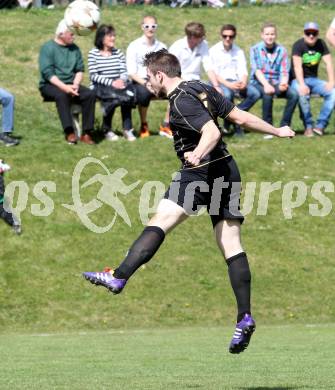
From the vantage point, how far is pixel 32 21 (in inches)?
864

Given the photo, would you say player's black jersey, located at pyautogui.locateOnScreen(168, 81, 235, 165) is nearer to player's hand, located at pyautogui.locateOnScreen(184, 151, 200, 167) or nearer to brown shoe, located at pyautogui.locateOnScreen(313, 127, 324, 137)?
player's hand, located at pyautogui.locateOnScreen(184, 151, 200, 167)

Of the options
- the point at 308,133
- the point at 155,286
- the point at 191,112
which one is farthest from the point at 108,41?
the point at 191,112

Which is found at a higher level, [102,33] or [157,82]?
[157,82]

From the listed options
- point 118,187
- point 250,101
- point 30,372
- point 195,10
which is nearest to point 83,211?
point 118,187

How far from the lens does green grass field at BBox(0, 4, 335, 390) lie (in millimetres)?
8727

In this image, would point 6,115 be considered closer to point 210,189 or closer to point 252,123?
point 252,123

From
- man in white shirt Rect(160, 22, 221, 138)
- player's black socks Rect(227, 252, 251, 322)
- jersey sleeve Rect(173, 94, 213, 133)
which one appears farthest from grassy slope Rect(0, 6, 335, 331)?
jersey sleeve Rect(173, 94, 213, 133)

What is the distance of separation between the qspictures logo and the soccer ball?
209cm

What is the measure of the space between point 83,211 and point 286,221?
3.05 m

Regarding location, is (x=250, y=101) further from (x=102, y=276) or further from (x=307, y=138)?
(x=102, y=276)

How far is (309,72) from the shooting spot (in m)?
17.7

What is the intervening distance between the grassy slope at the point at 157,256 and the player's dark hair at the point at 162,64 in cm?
591

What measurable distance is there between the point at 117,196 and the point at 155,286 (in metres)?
2.13

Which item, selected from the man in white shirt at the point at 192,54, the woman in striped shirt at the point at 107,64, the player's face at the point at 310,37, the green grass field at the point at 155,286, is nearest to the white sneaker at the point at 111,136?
the green grass field at the point at 155,286
